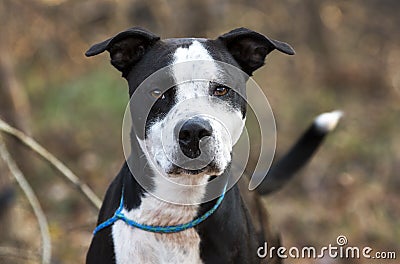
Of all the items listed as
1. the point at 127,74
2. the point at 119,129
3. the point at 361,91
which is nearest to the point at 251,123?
the point at 119,129

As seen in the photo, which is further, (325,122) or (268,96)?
(268,96)

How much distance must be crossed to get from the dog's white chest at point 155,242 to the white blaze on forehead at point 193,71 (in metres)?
0.56

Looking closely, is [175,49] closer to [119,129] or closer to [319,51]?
[119,129]

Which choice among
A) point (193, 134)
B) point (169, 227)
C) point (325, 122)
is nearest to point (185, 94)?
point (193, 134)

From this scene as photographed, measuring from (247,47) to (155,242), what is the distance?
1036 mm

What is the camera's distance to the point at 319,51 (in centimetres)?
1093

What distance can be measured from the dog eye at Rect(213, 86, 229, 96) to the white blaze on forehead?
47 mm

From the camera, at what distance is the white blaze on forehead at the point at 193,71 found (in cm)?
313

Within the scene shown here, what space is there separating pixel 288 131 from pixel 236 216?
5427 mm

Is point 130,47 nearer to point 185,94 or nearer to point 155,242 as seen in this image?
point 185,94

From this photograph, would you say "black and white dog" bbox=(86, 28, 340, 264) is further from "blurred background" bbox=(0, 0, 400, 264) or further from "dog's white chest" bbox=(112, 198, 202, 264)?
"blurred background" bbox=(0, 0, 400, 264)

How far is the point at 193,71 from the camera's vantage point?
317cm

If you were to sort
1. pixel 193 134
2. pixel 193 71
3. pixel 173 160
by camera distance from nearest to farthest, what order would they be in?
pixel 193 134
pixel 173 160
pixel 193 71

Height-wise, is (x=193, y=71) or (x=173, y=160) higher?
(x=193, y=71)
